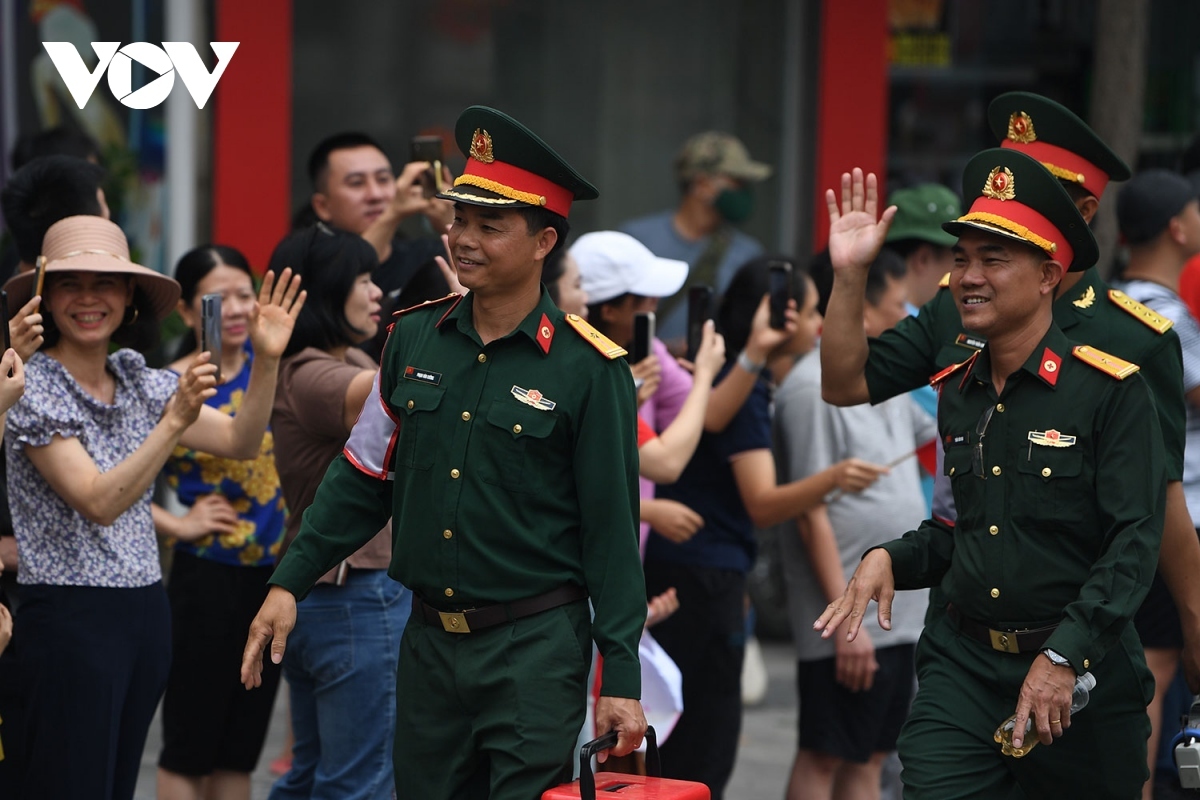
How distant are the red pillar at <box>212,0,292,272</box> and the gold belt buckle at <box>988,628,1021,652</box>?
597cm

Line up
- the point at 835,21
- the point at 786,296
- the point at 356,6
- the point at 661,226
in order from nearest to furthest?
the point at 786,296
the point at 661,226
the point at 356,6
the point at 835,21

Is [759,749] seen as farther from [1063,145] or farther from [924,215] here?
[1063,145]

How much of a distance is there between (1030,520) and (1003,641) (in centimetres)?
29

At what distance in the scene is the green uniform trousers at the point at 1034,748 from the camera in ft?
13.2

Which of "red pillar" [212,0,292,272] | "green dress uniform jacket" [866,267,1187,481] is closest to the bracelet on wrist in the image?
"green dress uniform jacket" [866,267,1187,481]

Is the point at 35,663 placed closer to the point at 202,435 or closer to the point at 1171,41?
the point at 202,435

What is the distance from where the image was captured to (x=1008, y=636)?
4051 mm

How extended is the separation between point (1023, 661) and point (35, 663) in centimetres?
251

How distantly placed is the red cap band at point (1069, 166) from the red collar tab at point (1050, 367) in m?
0.75

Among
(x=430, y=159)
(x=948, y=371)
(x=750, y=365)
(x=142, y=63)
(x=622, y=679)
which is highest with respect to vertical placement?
(x=142, y=63)

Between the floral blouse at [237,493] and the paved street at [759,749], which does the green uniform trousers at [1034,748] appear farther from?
the paved street at [759,749]

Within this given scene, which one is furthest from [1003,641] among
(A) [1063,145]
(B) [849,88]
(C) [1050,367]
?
(B) [849,88]

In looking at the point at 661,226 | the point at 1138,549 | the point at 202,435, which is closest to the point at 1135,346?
the point at 1138,549

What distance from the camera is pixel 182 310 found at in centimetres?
587
